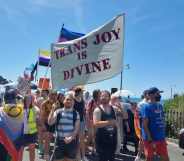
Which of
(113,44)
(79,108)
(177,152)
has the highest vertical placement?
(113,44)

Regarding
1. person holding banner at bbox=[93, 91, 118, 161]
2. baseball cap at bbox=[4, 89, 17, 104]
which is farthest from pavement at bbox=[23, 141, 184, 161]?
baseball cap at bbox=[4, 89, 17, 104]

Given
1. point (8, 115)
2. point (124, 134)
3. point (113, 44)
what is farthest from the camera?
point (124, 134)

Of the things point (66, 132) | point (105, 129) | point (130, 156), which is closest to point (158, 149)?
point (105, 129)

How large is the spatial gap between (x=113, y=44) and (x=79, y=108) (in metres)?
2.63

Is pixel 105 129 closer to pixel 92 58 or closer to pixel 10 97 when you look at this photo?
pixel 92 58

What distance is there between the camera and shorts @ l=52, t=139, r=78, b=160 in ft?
30.0

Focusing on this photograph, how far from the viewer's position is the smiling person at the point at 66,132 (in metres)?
9.16

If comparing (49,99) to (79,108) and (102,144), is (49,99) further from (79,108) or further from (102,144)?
(102,144)

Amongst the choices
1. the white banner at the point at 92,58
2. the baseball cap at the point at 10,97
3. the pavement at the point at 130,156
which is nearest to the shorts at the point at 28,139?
the baseball cap at the point at 10,97

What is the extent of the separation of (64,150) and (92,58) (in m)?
1.99

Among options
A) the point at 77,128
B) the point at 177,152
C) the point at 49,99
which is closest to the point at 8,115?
the point at 77,128

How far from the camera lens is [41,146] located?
14133 millimetres

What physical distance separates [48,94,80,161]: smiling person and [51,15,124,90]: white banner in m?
0.96

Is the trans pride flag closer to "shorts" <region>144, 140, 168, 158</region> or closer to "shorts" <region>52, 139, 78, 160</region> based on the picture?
"shorts" <region>52, 139, 78, 160</region>
